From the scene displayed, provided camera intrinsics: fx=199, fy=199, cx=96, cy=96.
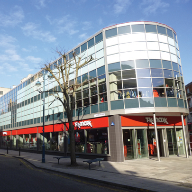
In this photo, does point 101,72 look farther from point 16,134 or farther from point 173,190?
point 16,134

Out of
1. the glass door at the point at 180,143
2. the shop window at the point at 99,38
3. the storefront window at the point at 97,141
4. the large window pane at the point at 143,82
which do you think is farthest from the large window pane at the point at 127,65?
the glass door at the point at 180,143

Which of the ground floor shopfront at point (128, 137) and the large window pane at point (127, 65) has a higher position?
the large window pane at point (127, 65)

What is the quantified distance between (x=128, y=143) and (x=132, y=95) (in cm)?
435

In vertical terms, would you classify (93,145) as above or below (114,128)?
below

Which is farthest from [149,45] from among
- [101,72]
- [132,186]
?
[132,186]

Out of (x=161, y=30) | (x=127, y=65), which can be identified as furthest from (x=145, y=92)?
(x=161, y=30)

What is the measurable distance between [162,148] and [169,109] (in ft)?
14.5

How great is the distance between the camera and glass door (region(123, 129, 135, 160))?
17.7 m

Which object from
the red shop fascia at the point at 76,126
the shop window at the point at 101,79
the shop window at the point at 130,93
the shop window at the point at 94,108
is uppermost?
the shop window at the point at 101,79

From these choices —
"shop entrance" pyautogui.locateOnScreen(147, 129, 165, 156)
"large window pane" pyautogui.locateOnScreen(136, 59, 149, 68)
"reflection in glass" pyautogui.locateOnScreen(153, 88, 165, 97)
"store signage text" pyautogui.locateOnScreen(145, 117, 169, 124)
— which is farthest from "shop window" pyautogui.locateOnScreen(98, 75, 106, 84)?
"shop entrance" pyautogui.locateOnScreen(147, 129, 165, 156)

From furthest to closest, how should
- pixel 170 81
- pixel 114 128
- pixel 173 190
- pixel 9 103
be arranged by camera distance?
pixel 9 103 → pixel 170 81 → pixel 114 128 → pixel 173 190

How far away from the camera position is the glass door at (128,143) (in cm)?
1770

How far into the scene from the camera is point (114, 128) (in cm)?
1767

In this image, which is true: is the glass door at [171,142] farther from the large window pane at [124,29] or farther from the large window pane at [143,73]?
the large window pane at [124,29]
